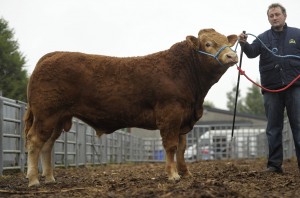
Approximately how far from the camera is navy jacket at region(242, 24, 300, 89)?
766cm

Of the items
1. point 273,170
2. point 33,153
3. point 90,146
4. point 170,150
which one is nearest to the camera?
point 33,153

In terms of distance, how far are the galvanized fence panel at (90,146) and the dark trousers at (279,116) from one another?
1.39 m

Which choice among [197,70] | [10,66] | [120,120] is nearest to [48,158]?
[120,120]

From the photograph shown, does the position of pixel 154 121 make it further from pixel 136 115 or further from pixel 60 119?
pixel 60 119

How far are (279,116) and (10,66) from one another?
1945 centimetres

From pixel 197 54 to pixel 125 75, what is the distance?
3.49 feet

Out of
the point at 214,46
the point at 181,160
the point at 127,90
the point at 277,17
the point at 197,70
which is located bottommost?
the point at 181,160

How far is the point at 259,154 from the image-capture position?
26.3 m

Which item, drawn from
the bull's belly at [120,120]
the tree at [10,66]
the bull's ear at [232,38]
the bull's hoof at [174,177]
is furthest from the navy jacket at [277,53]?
the tree at [10,66]

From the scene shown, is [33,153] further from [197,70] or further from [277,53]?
[277,53]

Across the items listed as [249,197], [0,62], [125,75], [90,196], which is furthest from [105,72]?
[0,62]

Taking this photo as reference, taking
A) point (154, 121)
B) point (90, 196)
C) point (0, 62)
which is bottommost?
point (90, 196)

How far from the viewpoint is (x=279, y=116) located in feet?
25.8

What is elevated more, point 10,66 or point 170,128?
point 10,66
